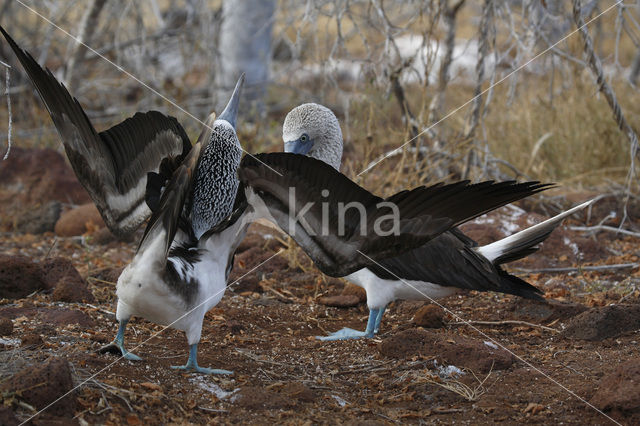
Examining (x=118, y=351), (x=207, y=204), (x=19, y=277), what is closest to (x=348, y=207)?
(x=207, y=204)

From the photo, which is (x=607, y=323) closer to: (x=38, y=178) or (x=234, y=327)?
(x=234, y=327)

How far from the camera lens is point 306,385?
3.17 m

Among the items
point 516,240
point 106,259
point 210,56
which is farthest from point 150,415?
Answer: point 210,56

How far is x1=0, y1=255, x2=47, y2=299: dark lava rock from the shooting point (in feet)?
13.6

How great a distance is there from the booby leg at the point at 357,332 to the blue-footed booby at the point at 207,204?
0.81 meters

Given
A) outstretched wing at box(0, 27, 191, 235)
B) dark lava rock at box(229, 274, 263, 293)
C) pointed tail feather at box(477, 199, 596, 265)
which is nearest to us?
outstretched wing at box(0, 27, 191, 235)

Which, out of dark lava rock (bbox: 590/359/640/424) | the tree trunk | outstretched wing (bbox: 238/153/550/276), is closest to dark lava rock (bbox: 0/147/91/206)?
the tree trunk

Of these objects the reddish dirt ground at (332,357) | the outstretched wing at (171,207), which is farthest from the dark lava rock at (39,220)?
the outstretched wing at (171,207)

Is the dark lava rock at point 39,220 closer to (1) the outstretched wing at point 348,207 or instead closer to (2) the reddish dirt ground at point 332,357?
(2) the reddish dirt ground at point 332,357

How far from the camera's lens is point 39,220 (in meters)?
6.10

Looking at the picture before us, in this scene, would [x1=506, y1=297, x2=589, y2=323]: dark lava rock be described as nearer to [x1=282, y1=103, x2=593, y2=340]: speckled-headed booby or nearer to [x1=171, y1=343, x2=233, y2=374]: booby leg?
[x1=282, y1=103, x2=593, y2=340]: speckled-headed booby

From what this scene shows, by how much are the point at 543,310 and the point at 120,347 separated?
234 cm

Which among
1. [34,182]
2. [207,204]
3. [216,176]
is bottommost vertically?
[34,182]

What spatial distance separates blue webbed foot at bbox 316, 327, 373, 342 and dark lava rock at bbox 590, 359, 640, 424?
52.4 inches
